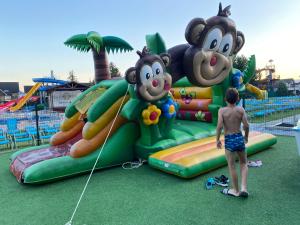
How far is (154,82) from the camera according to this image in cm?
481

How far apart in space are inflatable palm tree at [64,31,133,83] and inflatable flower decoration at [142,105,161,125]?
2.06m

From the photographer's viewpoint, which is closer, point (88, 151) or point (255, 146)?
point (88, 151)

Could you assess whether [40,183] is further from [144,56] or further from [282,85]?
[282,85]

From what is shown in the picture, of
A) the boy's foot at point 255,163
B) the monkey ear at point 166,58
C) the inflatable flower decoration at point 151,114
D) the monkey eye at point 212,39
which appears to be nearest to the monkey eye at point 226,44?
the monkey eye at point 212,39

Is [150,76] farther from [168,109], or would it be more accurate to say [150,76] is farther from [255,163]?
[255,163]

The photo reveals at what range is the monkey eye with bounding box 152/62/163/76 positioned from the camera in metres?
4.77

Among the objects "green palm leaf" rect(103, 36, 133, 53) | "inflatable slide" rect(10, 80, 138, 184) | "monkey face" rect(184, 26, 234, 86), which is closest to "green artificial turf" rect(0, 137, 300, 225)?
"inflatable slide" rect(10, 80, 138, 184)

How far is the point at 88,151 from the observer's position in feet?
16.1

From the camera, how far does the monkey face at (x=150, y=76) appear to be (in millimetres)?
4578

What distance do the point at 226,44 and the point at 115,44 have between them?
8.30ft

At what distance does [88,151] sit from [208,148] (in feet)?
7.23

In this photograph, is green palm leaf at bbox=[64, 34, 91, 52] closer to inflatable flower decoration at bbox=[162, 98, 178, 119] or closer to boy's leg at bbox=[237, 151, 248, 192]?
inflatable flower decoration at bbox=[162, 98, 178, 119]

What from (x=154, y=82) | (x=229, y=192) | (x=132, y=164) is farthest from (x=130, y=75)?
(x=229, y=192)

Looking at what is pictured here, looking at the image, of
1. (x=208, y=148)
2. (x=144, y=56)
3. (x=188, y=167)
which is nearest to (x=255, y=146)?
(x=208, y=148)
